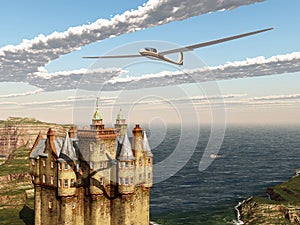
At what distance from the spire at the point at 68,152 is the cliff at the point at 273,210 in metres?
59.5

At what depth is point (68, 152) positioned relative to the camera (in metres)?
58.3

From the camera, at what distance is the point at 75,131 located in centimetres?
6462

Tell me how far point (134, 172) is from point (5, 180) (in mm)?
95023

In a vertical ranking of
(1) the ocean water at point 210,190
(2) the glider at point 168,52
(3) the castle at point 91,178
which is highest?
(2) the glider at point 168,52

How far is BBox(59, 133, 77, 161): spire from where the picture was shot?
2283 inches

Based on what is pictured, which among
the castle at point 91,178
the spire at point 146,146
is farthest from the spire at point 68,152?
the spire at point 146,146

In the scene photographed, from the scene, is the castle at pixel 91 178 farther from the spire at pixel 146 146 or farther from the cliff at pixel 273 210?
the cliff at pixel 273 210

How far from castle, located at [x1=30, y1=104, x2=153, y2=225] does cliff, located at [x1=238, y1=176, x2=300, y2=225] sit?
4780 centimetres

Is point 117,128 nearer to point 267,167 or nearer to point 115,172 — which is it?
point 115,172

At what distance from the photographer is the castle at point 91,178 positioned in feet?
191

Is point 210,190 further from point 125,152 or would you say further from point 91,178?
point 91,178

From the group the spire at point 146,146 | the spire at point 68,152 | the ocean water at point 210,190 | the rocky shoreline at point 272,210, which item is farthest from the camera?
the ocean water at point 210,190

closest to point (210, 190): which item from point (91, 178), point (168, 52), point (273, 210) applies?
point (273, 210)

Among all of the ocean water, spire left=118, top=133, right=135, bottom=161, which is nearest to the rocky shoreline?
the ocean water
